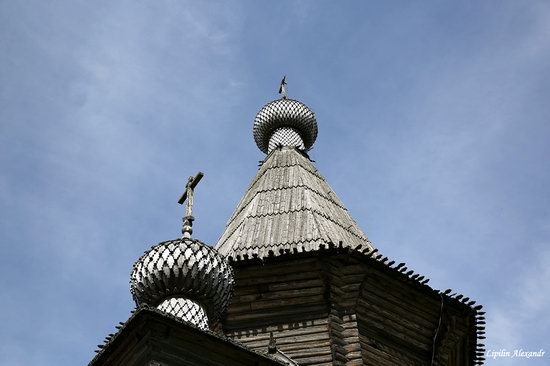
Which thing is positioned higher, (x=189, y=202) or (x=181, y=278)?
(x=189, y=202)

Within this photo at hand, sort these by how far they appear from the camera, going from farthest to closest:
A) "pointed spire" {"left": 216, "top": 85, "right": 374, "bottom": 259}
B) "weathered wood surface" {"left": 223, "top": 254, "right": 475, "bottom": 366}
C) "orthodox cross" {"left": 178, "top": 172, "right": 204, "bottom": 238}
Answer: "pointed spire" {"left": 216, "top": 85, "right": 374, "bottom": 259}
"weathered wood surface" {"left": 223, "top": 254, "right": 475, "bottom": 366}
"orthodox cross" {"left": 178, "top": 172, "right": 204, "bottom": 238}

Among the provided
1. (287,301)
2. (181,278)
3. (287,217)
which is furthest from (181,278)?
(287,217)

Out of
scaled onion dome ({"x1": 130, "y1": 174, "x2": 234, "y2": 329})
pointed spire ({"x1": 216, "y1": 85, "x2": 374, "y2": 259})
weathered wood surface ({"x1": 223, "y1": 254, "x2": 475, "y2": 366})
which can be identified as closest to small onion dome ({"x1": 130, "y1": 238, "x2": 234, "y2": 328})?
scaled onion dome ({"x1": 130, "y1": 174, "x2": 234, "y2": 329})

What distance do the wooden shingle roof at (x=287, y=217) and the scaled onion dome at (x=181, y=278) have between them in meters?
2.24

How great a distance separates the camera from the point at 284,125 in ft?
54.4

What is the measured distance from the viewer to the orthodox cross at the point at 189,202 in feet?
28.6

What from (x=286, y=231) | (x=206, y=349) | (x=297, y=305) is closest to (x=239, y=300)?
(x=297, y=305)

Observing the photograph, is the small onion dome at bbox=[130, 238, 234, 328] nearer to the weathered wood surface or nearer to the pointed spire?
the weathered wood surface

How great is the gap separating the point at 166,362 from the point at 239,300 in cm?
332

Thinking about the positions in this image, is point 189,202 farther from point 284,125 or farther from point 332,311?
point 284,125

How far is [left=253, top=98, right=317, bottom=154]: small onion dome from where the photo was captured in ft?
53.9

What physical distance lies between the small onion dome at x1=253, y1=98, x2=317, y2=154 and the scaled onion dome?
8.07m

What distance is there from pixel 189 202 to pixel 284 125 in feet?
24.8

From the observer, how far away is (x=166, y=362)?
7.12 m
